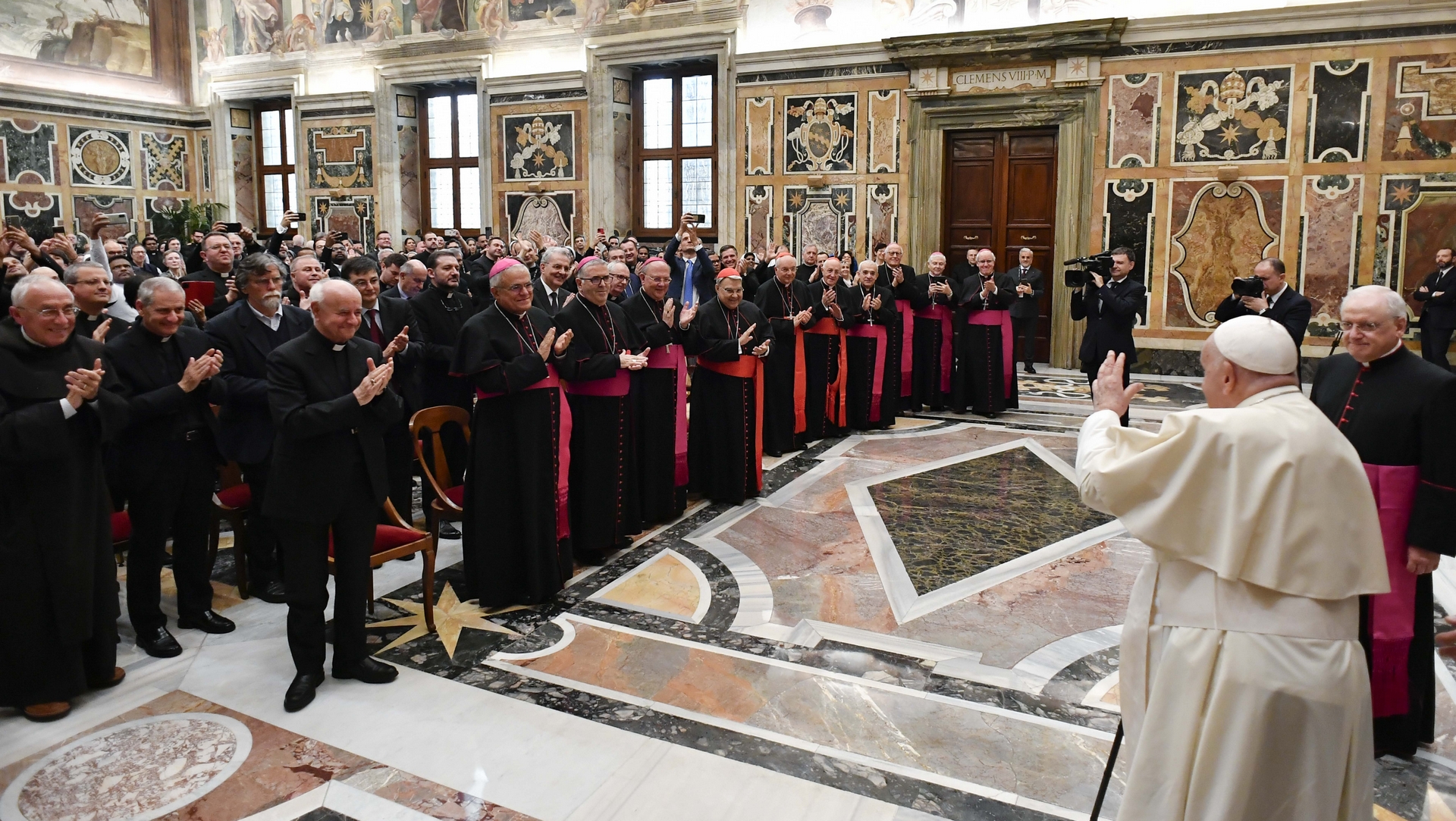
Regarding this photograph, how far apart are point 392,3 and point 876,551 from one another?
1469 cm

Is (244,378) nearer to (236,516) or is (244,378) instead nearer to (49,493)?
(236,516)

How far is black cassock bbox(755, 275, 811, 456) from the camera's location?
8453mm

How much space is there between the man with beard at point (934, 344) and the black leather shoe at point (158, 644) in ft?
25.5

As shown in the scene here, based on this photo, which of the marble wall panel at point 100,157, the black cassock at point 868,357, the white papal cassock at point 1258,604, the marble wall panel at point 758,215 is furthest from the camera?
the marble wall panel at point 100,157

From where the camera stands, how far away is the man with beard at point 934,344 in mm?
10461

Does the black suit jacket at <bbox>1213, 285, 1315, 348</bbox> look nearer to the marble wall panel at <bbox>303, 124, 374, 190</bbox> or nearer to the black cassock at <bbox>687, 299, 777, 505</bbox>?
the black cassock at <bbox>687, 299, 777, 505</bbox>

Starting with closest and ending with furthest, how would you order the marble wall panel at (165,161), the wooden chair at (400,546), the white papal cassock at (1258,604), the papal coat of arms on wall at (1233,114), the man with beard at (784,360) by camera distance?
the white papal cassock at (1258,604), the wooden chair at (400,546), the man with beard at (784,360), the papal coat of arms on wall at (1233,114), the marble wall panel at (165,161)

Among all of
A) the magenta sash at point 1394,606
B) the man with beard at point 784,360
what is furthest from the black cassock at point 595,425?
the magenta sash at point 1394,606

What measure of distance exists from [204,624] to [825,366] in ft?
18.8

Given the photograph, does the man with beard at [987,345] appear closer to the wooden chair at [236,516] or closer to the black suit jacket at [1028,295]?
the black suit jacket at [1028,295]

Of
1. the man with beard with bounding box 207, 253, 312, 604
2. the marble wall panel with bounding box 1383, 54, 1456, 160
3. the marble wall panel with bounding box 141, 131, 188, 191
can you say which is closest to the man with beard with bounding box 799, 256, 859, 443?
the man with beard with bounding box 207, 253, 312, 604

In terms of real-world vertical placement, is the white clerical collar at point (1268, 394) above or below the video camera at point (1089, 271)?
below

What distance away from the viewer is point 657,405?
6.39 meters

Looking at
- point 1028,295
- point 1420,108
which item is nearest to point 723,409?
point 1028,295
